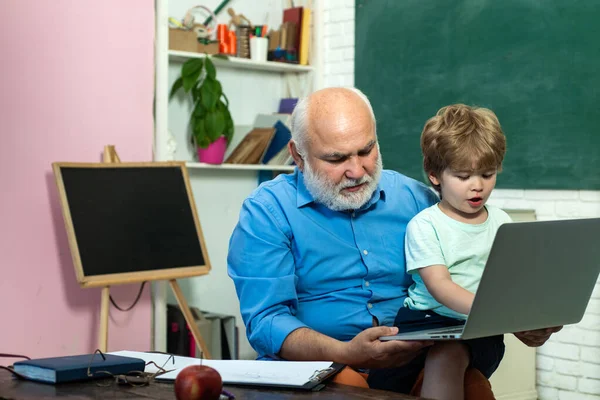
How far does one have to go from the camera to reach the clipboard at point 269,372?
1682 millimetres

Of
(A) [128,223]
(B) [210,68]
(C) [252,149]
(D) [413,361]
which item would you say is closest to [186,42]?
(B) [210,68]

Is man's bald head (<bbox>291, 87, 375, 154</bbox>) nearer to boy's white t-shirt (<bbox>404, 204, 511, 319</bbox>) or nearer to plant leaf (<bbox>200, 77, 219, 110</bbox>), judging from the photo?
boy's white t-shirt (<bbox>404, 204, 511, 319</bbox>)

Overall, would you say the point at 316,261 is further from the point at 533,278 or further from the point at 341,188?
the point at 533,278

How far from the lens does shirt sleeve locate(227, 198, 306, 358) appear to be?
2178 millimetres

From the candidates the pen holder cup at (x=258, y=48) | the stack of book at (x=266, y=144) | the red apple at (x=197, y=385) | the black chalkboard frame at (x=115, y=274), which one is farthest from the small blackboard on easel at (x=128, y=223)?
the red apple at (x=197, y=385)

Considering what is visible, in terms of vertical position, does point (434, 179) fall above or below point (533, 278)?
above

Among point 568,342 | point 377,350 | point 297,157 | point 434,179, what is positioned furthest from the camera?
point 568,342

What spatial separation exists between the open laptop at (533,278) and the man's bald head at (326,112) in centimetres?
70

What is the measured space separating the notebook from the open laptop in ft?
1.80

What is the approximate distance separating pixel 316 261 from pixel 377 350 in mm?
508

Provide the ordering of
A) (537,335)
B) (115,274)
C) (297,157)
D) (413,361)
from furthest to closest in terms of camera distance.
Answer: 1. (115,274)
2. (297,157)
3. (413,361)
4. (537,335)

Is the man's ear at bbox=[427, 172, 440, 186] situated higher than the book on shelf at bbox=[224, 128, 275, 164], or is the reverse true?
the book on shelf at bbox=[224, 128, 275, 164]

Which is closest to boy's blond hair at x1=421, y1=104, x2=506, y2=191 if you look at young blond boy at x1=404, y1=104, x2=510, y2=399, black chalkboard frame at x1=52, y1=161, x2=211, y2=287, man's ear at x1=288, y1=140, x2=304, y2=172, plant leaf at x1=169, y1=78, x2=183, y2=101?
young blond boy at x1=404, y1=104, x2=510, y2=399

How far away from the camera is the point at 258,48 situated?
15.2 feet
